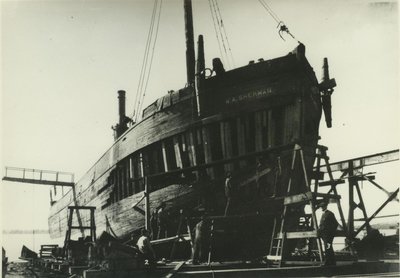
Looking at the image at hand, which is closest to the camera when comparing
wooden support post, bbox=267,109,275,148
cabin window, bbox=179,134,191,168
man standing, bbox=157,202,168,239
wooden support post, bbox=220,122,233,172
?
wooden support post, bbox=267,109,275,148

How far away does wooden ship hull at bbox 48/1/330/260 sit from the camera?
878 cm

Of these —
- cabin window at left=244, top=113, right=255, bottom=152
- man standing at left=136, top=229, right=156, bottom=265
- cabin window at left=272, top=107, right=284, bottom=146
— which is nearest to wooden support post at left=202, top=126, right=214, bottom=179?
cabin window at left=244, top=113, right=255, bottom=152

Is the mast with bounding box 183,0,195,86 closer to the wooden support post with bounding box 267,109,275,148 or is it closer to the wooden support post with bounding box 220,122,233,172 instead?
the wooden support post with bounding box 220,122,233,172

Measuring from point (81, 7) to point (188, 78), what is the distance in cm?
580

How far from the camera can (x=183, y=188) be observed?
10.3 metres

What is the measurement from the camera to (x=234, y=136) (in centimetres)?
975

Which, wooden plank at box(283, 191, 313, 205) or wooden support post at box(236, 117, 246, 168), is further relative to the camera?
wooden support post at box(236, 117, 246, 168)

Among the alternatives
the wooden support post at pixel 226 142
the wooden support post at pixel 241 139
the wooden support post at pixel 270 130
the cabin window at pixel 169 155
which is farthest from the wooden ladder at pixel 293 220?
the cabin window at pixel 169 155

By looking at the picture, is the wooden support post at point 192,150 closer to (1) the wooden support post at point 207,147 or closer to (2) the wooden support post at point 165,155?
(1) the wooden support post at point 207,147

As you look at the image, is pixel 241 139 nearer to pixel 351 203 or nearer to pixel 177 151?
pixel 177 151

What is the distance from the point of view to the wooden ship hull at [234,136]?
878 cm

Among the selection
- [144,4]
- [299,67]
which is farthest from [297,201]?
[144,4]

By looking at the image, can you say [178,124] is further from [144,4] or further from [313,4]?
[313,4]

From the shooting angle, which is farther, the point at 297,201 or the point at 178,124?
the point at 178,124
